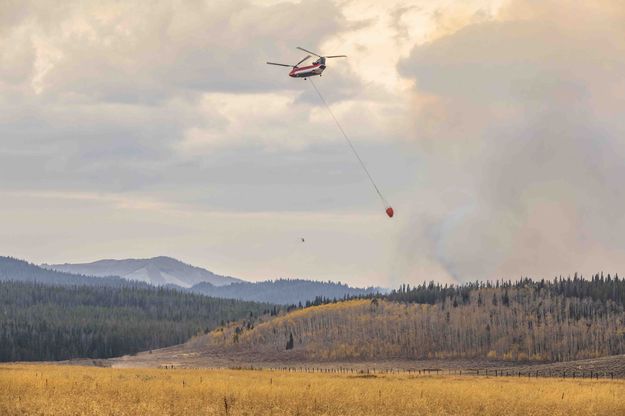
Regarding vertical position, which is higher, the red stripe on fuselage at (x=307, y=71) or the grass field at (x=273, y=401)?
the red stripe on fuselage at (x=307, y=71)

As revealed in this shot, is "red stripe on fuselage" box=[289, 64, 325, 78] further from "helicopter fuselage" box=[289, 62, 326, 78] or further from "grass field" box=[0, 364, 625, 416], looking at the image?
"grass field" box=[0, 364, 625, 416]

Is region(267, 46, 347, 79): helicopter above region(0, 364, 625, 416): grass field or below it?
above

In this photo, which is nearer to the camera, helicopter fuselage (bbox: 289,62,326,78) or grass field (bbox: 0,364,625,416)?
grass field (bbox: 0,364,625,416)

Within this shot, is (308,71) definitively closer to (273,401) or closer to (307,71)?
(307,71)

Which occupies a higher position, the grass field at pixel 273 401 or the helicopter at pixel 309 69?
the helicopter at pixel 309 69

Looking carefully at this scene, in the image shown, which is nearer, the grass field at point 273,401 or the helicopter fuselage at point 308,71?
the grass field at point 273,401

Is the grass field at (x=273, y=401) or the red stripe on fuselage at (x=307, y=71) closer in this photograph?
the grass field at (x=273, y=401)

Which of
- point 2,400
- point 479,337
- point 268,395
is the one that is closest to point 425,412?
point 268,395

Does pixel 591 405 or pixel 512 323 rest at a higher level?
pixel 512 323

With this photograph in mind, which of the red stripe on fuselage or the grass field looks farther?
the red stripe on fuselage

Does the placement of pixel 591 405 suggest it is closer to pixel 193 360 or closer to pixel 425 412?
pixel 425 412

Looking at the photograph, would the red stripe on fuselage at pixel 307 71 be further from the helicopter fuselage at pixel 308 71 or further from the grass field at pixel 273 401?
the grass field at pixel 273 401

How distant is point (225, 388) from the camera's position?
49.8m

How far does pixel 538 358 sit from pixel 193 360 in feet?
212
